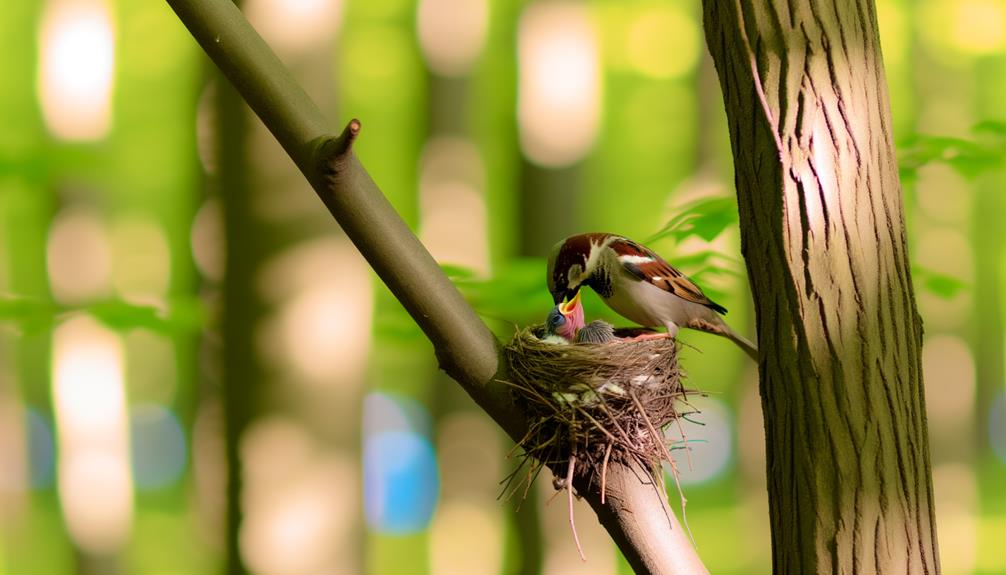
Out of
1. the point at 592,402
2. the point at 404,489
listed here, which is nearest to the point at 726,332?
the point at 592,402

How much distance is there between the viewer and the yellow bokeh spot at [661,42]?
12.2m

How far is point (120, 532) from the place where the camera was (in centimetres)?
1011

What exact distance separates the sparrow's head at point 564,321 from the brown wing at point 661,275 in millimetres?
232

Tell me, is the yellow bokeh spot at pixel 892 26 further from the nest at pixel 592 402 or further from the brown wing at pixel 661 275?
the nest at pixel 592 402

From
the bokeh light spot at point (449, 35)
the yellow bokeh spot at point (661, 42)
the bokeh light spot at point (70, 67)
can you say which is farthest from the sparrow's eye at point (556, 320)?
the yellow bokeh spot at point (661, 42)

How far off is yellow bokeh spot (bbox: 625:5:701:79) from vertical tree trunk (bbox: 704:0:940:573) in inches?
408

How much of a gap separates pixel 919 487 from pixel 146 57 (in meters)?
12.1

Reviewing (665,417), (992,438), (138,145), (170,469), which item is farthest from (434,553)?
(992,438)

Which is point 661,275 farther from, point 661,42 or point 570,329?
point 661,42

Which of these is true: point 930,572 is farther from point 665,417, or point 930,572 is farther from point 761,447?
point 761,447

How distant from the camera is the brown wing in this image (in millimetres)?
3178

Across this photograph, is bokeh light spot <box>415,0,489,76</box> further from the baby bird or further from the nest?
the nest

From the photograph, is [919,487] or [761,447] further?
[761,447]

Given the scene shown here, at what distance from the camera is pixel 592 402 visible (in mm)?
2420
